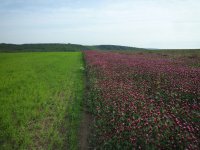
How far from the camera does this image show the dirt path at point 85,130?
6008 millimetres

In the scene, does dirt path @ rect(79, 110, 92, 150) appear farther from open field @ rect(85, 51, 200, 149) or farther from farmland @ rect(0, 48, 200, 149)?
open field @ rect(85, 51, 200, 149)

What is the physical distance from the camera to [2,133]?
21.2 ft

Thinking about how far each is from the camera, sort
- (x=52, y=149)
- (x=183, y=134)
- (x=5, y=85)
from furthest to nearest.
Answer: (x=5, y=85) < (x=52, y=149) < (x=183, y=134)

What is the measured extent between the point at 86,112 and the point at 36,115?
6.10 ft

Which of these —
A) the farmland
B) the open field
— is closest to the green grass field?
the farmland

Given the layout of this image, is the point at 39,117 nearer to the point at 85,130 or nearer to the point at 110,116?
the point at 85,130

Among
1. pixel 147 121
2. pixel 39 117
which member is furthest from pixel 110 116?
pixel 39 117

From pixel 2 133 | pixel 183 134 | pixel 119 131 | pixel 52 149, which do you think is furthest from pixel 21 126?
pixel 183 134

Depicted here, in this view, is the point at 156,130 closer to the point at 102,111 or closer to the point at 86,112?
the point at 102,111

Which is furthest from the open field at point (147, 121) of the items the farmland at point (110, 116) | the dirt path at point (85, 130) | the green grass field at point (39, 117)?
the green grass field at point (39, 117)

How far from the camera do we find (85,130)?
6980 millimetres

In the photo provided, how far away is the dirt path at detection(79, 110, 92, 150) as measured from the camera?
6.01 meters

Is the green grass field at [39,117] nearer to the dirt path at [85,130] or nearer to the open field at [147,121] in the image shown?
the dirt path at [85,130]

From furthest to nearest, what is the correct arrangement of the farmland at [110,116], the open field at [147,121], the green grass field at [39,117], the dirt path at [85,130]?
the green grass field at [39,117], the dirt path at [85,130], the farmland at [110,116], the open field at [147,121]
